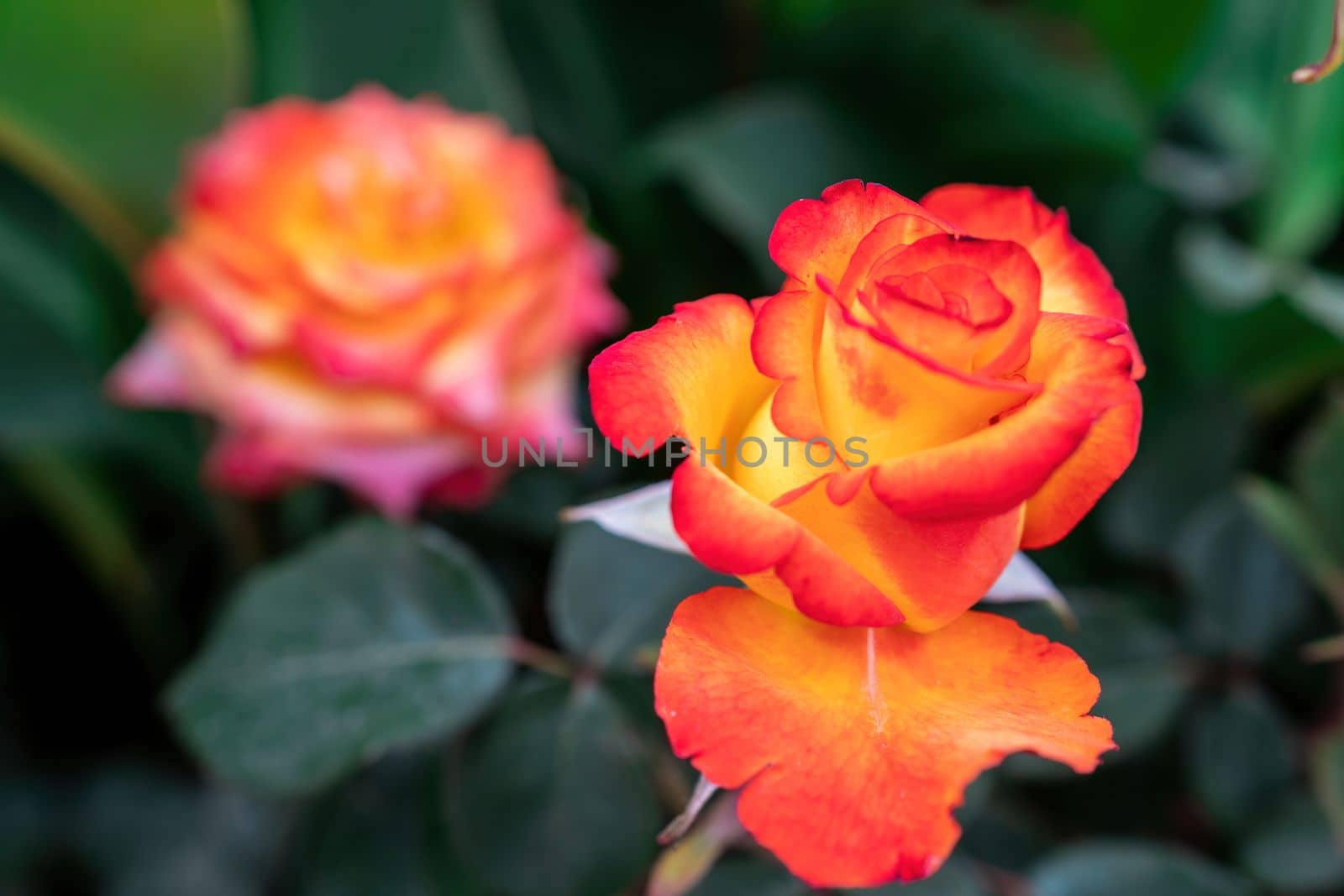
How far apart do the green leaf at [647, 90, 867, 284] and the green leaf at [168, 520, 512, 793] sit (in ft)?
0.78

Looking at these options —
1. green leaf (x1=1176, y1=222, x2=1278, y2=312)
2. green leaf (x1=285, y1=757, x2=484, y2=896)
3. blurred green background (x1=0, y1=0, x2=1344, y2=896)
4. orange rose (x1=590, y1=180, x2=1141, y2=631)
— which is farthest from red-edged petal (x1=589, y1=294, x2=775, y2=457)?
green leaf (x1=1176, y1=222, x2=1278, y2=312)

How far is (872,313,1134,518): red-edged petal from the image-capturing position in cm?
13

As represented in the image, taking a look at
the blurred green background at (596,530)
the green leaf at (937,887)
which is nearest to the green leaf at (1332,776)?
the blurred green background at (596,530)

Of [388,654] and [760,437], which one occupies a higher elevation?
[760,437]

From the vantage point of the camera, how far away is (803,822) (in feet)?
0.44

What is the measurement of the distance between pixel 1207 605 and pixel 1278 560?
1.4 inches

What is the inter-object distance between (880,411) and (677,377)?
3 centimetres

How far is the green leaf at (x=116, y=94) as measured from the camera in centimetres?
41

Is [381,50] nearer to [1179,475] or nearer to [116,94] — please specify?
[116,94]

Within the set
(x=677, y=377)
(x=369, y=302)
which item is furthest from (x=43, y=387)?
(x=677, y=377)

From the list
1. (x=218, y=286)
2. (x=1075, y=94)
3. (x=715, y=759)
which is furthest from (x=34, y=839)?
(x=1075, y=94)

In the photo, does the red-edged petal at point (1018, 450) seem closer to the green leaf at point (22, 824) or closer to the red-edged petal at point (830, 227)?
the red-edged petal at point (830, 227)

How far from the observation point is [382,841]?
34 cm

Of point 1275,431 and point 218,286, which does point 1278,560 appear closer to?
point 1275,431
